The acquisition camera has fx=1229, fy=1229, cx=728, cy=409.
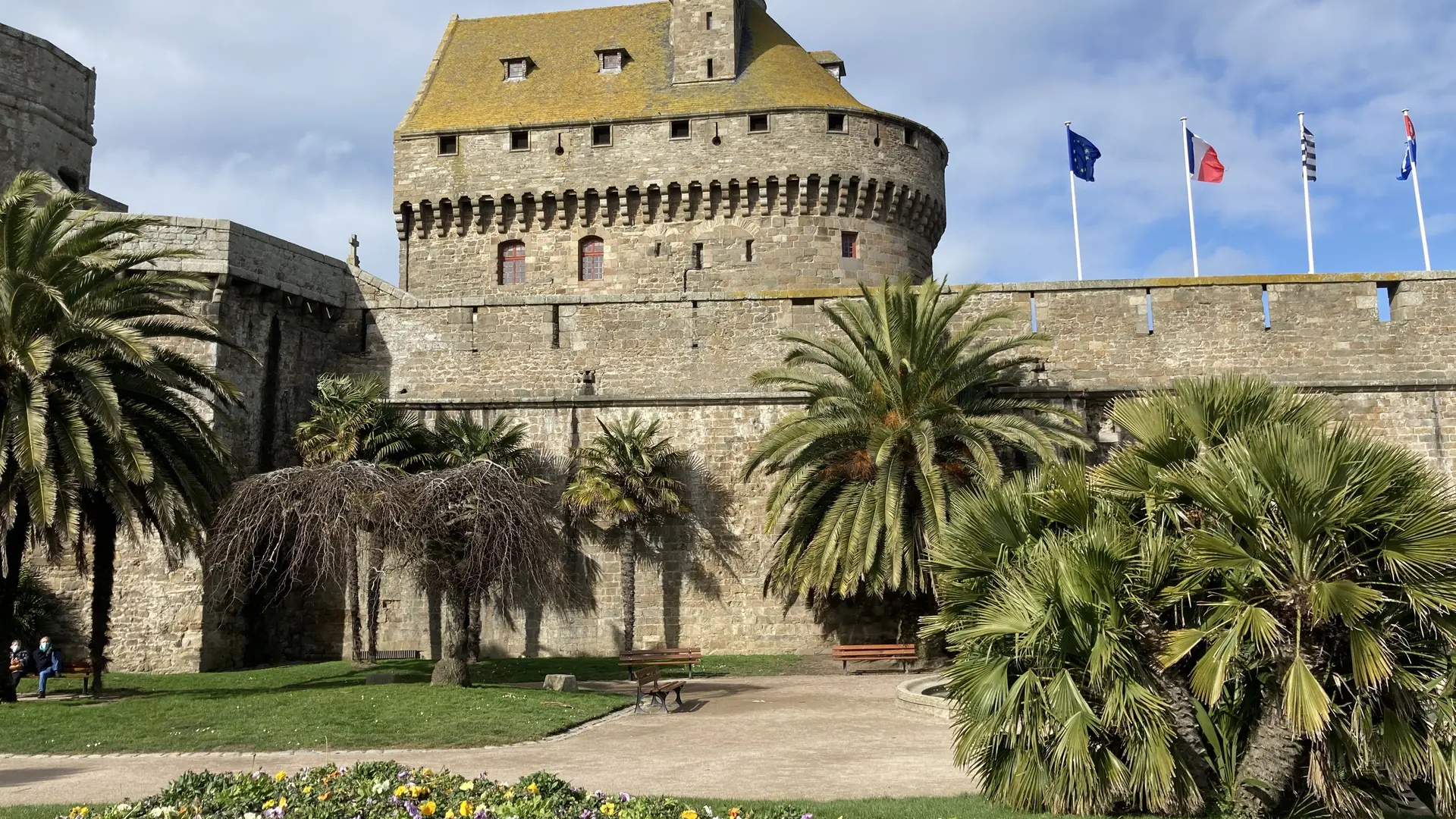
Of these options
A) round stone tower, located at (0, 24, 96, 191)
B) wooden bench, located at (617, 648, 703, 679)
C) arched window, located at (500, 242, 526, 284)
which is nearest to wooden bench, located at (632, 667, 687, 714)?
wooden bench, located at (617, 648, 703, 679)

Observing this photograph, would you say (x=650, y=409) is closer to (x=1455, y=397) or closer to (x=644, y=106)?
(x=644, y=106)

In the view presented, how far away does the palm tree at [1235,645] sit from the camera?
770 centimetres

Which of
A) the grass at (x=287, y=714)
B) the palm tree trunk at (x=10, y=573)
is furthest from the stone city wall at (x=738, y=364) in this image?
the palm tree trunk at (x=10, y=573)

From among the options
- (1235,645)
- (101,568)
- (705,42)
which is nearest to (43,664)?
(101,568)

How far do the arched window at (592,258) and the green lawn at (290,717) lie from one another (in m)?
14.2

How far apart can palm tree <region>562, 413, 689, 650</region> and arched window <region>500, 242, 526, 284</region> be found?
9.43m

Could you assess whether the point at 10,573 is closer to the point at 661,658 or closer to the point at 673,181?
the point at 661,658

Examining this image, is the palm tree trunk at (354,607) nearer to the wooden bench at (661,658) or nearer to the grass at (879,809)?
the wooden bench at (661,658)

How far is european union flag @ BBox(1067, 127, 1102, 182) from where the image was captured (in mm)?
26375

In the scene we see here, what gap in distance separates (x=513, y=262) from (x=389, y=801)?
74.2 ft

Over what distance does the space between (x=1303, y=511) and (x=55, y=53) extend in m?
23.2

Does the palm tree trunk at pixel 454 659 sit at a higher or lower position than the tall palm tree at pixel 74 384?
lower

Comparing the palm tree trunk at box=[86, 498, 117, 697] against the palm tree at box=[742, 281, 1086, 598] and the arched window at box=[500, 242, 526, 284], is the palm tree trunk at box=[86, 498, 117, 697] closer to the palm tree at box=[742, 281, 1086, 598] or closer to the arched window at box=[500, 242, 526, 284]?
the palm tree at box=[742, 281, 1086, 598]

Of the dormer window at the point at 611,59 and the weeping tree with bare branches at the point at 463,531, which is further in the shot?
the dormer window at the point at 611,59
